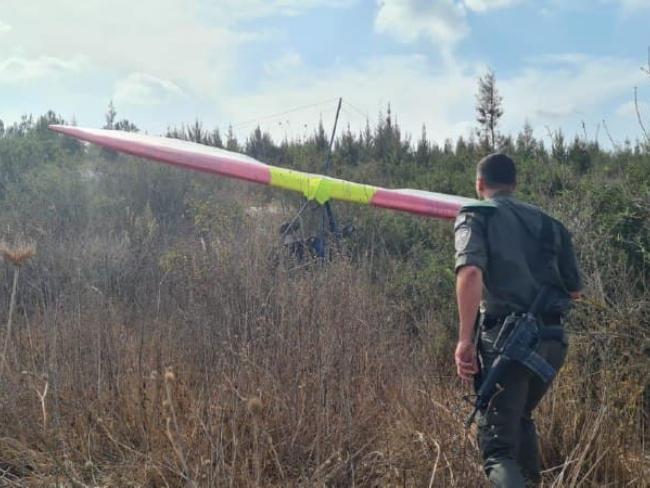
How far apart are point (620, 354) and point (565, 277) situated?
1.30 meters

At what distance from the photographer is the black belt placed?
3275 millimetres

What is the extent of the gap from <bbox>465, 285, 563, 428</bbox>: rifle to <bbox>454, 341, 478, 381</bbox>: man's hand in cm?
9

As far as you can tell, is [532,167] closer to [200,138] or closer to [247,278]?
[247,278]

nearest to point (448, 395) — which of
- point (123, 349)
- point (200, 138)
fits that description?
point (123, 349)

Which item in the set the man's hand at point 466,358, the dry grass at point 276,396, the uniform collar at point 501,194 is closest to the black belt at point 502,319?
the man's hand at point 466,358

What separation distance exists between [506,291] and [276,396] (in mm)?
1419

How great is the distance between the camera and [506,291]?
3.25 meters

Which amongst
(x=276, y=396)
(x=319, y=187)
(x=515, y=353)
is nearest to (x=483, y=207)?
(x=515, y=353)

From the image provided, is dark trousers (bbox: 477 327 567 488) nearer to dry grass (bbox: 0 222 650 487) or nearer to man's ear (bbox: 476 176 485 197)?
dry grass (bbox: 0 222 650 487)

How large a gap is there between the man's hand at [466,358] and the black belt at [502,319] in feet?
0.67

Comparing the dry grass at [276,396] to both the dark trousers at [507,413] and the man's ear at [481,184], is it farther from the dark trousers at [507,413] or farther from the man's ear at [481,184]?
the man's ear at [481,184]

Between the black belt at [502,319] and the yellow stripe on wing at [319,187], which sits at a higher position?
the yellow stripe on wing at [319,187]

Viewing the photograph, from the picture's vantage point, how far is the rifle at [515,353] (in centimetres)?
311

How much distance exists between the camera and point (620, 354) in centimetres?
437
